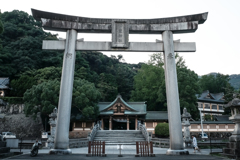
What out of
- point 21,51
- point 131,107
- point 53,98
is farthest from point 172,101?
point 21,51

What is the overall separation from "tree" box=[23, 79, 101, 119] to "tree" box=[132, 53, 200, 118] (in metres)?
11.6

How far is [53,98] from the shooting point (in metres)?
24.9

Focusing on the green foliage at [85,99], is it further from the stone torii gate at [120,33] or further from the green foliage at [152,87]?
the stone torii gate at [120,33]

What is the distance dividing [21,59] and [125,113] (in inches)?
945

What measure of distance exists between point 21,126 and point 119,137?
60.6 feet

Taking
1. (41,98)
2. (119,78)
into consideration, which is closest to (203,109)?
(119,78)

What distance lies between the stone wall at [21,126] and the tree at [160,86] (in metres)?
18.7

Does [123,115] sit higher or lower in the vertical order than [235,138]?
higher

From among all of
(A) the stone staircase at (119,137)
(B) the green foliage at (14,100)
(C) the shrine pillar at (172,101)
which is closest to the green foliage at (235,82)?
(A) the stone staircase at (119,137)

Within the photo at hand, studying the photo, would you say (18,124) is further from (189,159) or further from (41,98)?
(189,159)

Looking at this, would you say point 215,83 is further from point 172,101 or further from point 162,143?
point 172,101

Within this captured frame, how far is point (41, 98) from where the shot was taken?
24953 millimetres

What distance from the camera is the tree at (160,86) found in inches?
1162

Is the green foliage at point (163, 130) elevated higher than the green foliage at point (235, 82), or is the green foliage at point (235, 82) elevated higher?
the green foliage at point (235, 82)
